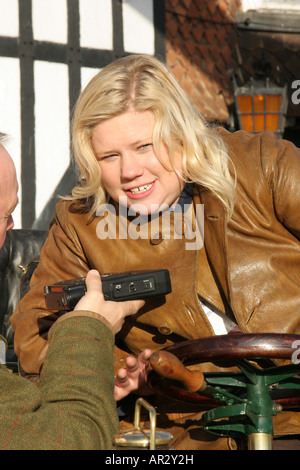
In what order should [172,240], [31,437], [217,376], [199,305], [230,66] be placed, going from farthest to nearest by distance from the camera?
[230,66]
[172,240]
[199,305]
[217,376]
[31,437]

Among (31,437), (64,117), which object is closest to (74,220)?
(31,437)

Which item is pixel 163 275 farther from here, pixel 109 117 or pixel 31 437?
pixel 31 437

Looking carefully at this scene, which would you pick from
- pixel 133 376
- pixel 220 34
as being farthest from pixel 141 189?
pixel 220 34

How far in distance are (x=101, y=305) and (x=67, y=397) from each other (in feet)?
1.14

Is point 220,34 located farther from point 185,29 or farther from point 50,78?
point 50,78

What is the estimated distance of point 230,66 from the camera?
8844 millimetres

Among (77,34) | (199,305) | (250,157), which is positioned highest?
(77,34)

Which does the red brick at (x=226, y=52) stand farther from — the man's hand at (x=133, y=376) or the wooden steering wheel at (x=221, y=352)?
the wooden steering wheel at (x=221, y=352)

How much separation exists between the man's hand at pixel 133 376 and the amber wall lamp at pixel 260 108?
6071mm

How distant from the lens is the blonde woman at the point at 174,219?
2416 mm

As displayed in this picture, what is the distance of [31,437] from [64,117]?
637cm

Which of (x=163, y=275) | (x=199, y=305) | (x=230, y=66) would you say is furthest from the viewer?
(x=230, y=66)

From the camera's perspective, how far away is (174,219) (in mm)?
2596

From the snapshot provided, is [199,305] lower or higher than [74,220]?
lower
